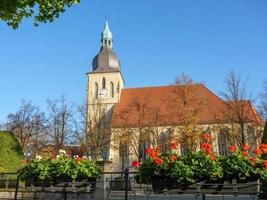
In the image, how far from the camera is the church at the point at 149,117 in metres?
31.8

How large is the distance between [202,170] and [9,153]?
38.7ft

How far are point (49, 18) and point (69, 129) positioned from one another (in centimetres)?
3254

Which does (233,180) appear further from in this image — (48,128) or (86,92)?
(86,92)

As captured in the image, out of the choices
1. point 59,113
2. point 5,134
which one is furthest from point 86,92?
point 5,134

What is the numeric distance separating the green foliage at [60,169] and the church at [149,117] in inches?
739

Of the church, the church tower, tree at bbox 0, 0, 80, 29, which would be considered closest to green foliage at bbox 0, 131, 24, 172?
tree at bbox 0, 0, 80, 29

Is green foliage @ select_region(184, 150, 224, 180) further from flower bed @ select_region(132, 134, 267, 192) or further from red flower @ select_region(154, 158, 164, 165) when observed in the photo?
red flower @ select_region(154, 158, 164, 165)

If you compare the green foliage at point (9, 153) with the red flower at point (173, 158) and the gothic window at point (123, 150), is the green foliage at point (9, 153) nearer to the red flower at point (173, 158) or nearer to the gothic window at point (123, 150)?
the red flower at point (173, 158)

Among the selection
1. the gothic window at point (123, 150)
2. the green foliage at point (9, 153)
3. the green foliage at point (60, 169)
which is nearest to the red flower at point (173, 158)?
the green foliage at point (60, 169)

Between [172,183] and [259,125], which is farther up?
[259,125]

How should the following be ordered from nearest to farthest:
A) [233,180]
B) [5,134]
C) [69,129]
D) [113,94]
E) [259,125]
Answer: [233,180] < [5,134] < [259,125] < [69,129] < [113,94]

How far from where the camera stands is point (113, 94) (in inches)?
2133

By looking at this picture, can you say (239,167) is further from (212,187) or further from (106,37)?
(106,37)

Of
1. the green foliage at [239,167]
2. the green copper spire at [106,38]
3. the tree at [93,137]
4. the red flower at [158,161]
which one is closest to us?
the green foliage at [239,167]
